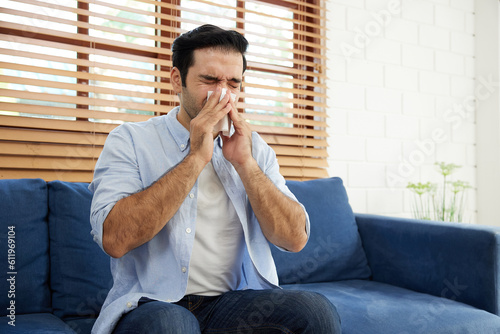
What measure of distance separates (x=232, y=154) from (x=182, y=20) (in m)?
0.98

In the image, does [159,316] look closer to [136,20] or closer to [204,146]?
[204,146]

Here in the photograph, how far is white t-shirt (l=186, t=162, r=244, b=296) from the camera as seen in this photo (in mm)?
1286

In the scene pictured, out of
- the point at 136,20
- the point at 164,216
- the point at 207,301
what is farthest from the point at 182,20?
the point at 207,301

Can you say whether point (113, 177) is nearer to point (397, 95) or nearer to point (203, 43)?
point (203, 43)

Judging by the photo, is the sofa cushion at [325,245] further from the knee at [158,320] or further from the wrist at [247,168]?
the knee at [158,320]

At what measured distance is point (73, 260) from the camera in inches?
60.7

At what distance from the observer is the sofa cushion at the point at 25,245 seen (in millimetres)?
1445

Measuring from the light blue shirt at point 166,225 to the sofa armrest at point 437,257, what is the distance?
69 cm

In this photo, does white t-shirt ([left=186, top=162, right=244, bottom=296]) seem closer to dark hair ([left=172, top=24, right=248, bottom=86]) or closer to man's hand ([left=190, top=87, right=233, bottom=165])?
man's hand ([left=190, top=87, right=233, bottom=165])

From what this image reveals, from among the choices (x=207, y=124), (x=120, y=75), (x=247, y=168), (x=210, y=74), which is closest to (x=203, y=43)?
(x=210, y=74)

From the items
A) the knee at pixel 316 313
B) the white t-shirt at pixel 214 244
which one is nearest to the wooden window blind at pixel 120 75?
the white t-shirt at pixel 214 244

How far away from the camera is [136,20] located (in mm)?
2053

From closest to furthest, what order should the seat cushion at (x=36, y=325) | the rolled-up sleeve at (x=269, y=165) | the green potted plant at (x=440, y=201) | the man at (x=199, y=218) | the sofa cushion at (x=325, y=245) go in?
the man at (x=199, y=218), the seat cushion at (x=36, y=325), the rolled-up sleeve at (x=269, y=165), the sofa cushion at (x=325, y=245), the green potted plant at (x=440, y=201)

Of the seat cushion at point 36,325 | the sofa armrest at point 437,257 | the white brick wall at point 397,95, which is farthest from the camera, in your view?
the white brick wall at point 397,95
